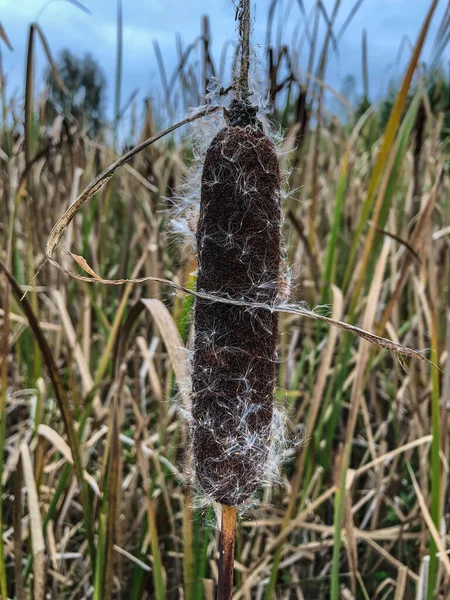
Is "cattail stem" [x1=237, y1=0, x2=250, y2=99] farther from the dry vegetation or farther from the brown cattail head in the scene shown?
the dry vegetation

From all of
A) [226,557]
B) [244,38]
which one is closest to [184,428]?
[226,557]

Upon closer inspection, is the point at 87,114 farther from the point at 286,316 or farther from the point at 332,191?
the point at 286,316

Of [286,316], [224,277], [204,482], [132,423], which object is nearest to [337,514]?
[204,482]

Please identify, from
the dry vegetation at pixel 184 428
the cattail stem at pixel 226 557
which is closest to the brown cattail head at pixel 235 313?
the cattail stem at pixel 226 557

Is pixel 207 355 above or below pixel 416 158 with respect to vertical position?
below

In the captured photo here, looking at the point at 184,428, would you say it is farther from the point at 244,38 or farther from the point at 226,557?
the point at 244,38

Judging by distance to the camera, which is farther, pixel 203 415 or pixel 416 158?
pixel 416 158
